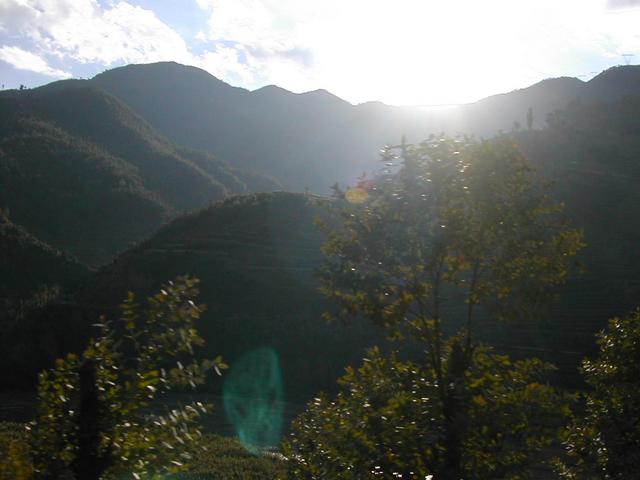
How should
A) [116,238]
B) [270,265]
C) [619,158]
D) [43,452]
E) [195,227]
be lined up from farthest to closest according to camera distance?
[116,238] → [619,158] → [195,227] → [270,265] → [43,452]

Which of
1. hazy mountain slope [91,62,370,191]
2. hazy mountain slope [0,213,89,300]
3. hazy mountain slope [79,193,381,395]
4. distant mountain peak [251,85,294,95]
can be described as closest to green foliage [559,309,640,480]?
hazy mountain slope [79,193,381,395]

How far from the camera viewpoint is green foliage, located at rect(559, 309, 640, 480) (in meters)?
5.75

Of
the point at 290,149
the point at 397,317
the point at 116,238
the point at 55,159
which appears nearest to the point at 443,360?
the point at 397,317

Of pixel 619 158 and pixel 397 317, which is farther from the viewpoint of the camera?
pixel 619 158

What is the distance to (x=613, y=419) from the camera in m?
6.06

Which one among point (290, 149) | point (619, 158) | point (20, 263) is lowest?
point (20, 263)

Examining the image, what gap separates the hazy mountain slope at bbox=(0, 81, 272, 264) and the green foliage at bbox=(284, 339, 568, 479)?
41221 mm

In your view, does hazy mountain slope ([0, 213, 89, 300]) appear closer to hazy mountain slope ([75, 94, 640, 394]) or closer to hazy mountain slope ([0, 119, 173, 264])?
hazy mountain slope ([0, 119, 173, 264])

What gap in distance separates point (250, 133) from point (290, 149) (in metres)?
8.79

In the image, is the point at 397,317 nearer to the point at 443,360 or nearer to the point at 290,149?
the point at 443,360

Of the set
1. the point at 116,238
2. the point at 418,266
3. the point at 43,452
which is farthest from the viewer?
the point at 116,238

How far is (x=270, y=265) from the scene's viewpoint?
106 ft

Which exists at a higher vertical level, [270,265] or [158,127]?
[158,127]

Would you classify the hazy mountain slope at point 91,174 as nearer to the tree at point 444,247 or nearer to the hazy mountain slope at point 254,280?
the hazy mountain slope at point 254,280
